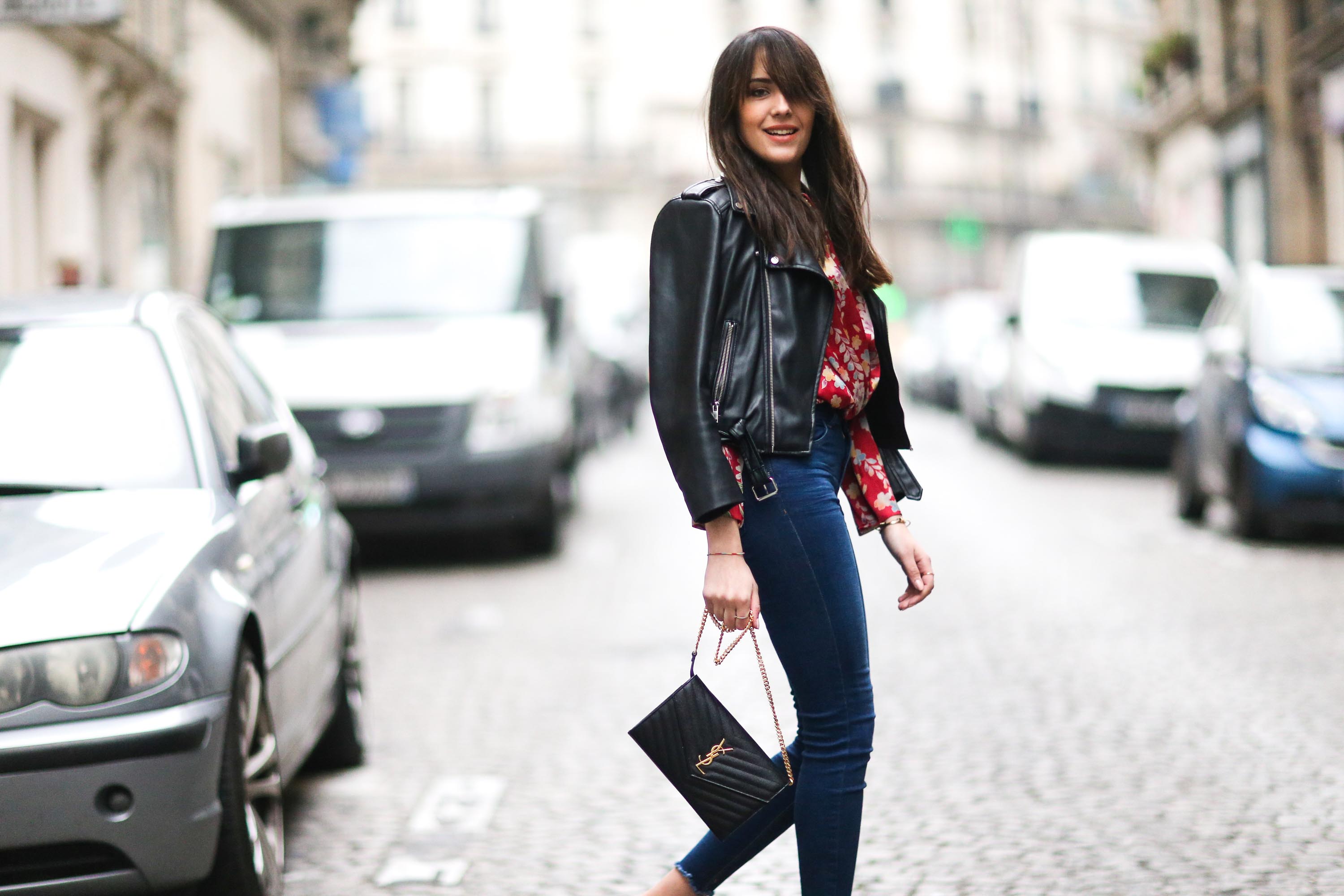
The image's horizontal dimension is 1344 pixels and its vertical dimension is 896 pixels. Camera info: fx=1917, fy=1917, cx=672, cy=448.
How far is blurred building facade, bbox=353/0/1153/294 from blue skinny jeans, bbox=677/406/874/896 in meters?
61.6

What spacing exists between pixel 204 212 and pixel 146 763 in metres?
24.0

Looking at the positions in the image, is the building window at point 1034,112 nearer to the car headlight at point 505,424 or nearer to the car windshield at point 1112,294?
the car windshield at point 1112,294

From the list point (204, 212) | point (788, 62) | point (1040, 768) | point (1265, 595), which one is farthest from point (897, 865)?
point (204, 212)

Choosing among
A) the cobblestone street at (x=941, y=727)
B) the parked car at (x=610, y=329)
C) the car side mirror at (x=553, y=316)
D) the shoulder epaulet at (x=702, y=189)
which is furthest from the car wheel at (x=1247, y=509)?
the parked car at (x=610, y=329)

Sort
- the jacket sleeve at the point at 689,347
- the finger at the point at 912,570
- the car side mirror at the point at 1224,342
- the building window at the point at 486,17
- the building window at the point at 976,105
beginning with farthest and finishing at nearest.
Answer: the building window at the point at 976,105 < the building window at the point at 486,17 < the car side mirror at the point at 1224,342 < the finger at the point at 912,570 < the jacket sleeve at the point at 689,347

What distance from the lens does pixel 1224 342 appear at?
11.9 m

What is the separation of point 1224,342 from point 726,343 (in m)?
9.42

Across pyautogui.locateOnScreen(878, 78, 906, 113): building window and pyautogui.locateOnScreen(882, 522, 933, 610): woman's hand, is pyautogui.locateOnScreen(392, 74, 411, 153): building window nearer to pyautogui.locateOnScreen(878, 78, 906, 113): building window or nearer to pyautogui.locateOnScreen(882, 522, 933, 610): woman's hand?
pyautogui.locateOnScreen(878, 78, 906, 113): building window

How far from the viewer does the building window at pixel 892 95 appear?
75688 millimetres

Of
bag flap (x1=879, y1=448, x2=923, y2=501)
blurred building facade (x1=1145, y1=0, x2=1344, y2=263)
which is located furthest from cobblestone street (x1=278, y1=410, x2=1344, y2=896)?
blurred building facade (x1=1145, y1=0, x2=1344, y2=263)

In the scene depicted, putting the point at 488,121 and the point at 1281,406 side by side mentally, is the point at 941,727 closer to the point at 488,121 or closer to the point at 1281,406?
the point at 1281,406

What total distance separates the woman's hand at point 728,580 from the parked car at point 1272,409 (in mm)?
8139

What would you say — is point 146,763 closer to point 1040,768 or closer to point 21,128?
→ point 1040,768

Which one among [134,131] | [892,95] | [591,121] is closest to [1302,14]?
[134,131]
